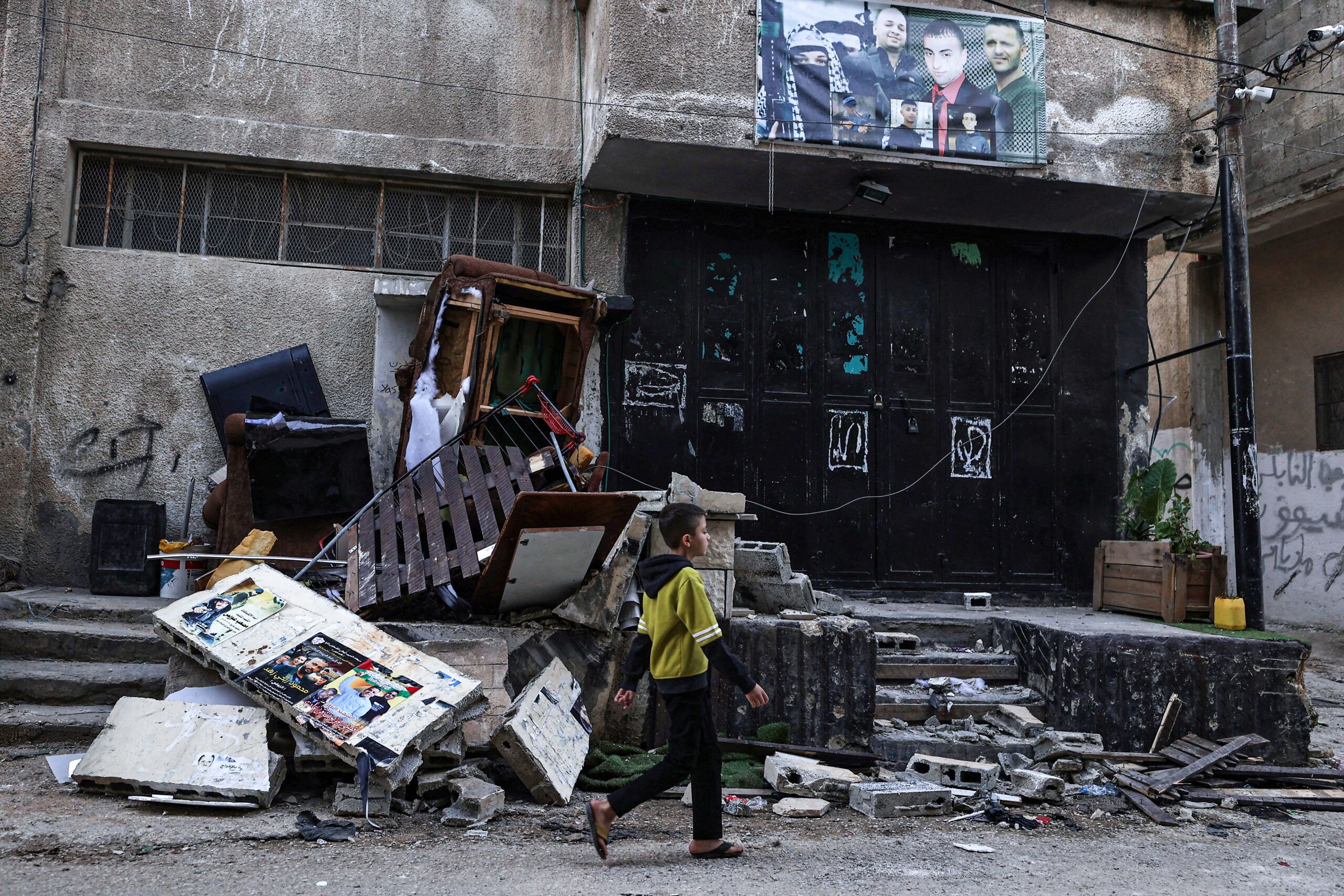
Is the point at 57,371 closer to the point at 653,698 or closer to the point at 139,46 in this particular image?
the point at 139,46

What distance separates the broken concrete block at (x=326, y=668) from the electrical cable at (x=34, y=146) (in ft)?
15.0

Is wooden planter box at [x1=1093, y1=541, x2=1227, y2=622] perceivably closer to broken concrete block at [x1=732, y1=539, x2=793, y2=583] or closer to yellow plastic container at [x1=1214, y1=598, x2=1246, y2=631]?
yellow plastic container at [x1=1214, y1=598, x2=1246, y2=631]

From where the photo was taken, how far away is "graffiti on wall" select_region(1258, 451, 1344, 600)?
40.3 feet

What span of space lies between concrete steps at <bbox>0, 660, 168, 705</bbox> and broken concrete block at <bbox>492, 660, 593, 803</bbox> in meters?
2.36

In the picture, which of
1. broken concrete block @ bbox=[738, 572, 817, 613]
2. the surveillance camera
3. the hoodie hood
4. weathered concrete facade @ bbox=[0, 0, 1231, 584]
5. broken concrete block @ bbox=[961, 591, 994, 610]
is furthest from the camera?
broken concrete block @ bbox=[961, 591, 994, 610]

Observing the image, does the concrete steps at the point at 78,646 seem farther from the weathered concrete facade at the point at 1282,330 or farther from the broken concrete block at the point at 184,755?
the weathered concrete facade at the point at 1282,330

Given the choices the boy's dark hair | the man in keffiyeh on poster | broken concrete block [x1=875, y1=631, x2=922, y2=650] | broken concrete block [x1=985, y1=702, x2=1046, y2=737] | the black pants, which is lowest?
broken concrete block [x1=985, y1=702, x2=1046, y2=737]

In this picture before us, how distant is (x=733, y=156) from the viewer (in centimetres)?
788

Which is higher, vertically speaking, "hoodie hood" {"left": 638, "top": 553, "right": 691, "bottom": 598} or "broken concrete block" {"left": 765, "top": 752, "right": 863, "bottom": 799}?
"hoodie hood" {"left": 638, "top": 553, "right": 691, "bottom": 598}

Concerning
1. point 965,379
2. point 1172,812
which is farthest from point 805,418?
point 1172,812

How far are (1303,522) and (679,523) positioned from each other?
12254mm

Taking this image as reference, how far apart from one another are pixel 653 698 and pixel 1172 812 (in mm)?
2983

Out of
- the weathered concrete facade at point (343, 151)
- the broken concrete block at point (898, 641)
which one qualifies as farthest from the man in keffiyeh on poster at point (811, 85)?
the broken concrete block at point (898, 641)

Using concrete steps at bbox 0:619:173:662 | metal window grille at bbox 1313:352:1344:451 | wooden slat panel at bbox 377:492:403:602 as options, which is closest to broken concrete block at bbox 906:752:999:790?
wooden slat panel at bbox 377:492:403:602
